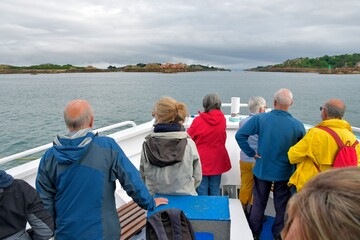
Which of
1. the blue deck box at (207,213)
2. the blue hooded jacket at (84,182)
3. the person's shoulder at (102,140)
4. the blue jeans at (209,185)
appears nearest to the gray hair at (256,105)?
the blue jeans at (209,185)

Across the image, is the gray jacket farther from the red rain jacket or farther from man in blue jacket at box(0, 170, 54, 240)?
the red rain jacket

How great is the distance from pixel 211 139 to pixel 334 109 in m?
1.33

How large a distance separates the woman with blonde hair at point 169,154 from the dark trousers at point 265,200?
0.90 m

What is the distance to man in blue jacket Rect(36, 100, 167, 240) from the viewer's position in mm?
1699

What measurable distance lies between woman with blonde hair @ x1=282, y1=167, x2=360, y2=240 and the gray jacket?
5.04 feet

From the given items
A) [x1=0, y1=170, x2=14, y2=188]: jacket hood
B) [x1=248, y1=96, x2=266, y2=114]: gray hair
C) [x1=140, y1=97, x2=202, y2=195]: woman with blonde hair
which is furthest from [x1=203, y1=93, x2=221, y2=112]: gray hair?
[x1=0, y1=170, x2=14, y2=188]: jacket hood

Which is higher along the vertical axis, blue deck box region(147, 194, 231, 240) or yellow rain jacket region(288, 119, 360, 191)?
yellow rain jacket region(288, 119, 360, 191)

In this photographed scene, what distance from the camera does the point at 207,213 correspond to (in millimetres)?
1978

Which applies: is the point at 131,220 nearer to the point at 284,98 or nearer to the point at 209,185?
the point at 209,185

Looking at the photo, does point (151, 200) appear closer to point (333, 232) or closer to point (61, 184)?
point (61, 184)

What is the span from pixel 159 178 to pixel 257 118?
3.76ft

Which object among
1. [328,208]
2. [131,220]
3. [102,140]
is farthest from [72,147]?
[328,208]

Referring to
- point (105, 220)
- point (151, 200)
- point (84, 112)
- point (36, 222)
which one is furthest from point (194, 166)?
point (36, 222)

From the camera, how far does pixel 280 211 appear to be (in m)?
2.81
